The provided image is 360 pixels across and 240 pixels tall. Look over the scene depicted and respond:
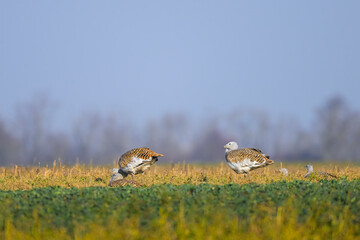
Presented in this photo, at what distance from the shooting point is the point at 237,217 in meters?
9.45

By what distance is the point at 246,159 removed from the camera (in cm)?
1784

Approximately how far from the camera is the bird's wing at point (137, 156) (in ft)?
57.3

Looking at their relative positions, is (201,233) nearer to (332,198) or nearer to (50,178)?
(332,198)

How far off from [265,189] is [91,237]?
5.37 m

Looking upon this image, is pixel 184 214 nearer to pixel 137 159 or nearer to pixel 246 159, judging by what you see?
pixel 137 159

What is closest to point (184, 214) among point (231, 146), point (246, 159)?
point (246, 159)

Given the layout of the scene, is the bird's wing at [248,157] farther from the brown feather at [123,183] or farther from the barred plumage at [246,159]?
the brown feather at [123,183]

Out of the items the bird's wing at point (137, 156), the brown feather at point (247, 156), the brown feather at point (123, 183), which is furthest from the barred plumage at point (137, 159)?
A: the brown feather at point (247, 156)

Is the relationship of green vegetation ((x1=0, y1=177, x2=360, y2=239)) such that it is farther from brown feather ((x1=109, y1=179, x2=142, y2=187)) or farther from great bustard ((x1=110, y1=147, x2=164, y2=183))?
great bustard ((x1=110, y1=147, x2=164, y2=183))

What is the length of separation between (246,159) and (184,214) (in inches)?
330

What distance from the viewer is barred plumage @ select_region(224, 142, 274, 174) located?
17.9 m

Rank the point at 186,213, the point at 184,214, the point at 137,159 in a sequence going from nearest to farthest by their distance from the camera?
the point at 184,214
the point at 186,213
the point at 137,159

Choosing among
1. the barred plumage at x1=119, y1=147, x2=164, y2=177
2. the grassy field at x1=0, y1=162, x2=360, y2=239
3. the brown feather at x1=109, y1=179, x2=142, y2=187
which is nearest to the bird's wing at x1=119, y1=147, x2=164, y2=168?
the barred plumage at x1=119, y1=147, x2=164, y2=177

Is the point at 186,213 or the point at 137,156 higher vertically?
the point at 137,156
